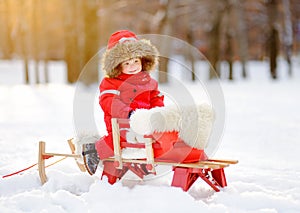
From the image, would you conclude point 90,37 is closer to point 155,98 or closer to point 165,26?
point 165,26

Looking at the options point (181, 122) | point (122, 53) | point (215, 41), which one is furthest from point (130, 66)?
point (215, 41)

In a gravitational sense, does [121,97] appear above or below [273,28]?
below

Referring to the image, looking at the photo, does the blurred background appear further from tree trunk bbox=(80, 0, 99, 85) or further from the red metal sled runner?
the red metal sled runner

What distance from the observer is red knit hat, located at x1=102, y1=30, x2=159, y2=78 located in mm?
3961

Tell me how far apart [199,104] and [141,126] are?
1.66 feet

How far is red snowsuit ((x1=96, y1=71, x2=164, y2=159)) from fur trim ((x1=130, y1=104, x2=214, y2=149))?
0.25 meters

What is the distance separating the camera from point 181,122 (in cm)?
367

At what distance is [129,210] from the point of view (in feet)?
10.9

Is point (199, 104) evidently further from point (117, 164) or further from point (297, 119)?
point (297, 119)

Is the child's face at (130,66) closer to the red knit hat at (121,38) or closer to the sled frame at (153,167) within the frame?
the red knit hat at (121,38)

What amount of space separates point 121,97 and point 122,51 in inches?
15.5

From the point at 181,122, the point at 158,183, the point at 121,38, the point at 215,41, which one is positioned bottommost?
the point at 158,183

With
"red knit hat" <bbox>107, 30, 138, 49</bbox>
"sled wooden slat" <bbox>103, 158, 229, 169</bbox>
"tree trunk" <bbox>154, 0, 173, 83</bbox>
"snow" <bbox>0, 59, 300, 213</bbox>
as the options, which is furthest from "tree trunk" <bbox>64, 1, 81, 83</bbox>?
"sled wooden slat" <bbox>103, 158, 229, 169</bbox>

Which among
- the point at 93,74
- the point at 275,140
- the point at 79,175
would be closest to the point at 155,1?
the point at 93,74
